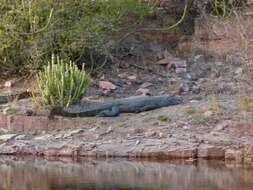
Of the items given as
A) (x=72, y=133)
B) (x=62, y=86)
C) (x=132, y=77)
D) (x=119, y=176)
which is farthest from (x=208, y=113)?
(x=132, y=77)

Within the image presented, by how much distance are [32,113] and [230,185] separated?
5.46m

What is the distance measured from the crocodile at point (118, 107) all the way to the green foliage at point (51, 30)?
3212 millimetres

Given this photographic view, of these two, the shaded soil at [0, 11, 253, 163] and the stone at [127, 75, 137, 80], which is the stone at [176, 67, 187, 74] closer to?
the shaded soil at [0, 11, 253, 163]

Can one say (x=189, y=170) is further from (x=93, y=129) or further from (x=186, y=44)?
(x=186, y=44)

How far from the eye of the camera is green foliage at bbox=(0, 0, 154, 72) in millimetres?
17406

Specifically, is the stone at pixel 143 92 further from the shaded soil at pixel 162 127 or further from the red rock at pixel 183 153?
the red rock at pixel 183 153

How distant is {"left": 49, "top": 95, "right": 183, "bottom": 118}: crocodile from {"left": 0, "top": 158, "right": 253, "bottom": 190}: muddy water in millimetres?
2070

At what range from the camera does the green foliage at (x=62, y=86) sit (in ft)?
47.2

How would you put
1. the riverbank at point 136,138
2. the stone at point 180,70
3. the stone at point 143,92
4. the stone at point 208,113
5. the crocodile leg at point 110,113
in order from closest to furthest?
the riverbank at point 136,138 → the stone at point 208,113 → the crocodile leg at point 110,113 → the stone at point 143,92 → the stone at point 180,70

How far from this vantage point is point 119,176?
35.0ft

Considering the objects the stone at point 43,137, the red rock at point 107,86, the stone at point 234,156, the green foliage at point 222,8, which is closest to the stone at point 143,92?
the red rock at point 107,86

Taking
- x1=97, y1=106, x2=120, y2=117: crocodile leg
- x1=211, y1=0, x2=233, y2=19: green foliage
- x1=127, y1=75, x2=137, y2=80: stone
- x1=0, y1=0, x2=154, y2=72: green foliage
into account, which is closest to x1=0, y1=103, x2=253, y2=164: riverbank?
x1=97, y1=106, x2=120, y2=117: crocodile leg

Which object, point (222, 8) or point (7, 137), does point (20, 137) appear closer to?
point (7, 137)

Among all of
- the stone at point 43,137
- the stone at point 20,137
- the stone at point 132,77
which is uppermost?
the stone at point 132,77
